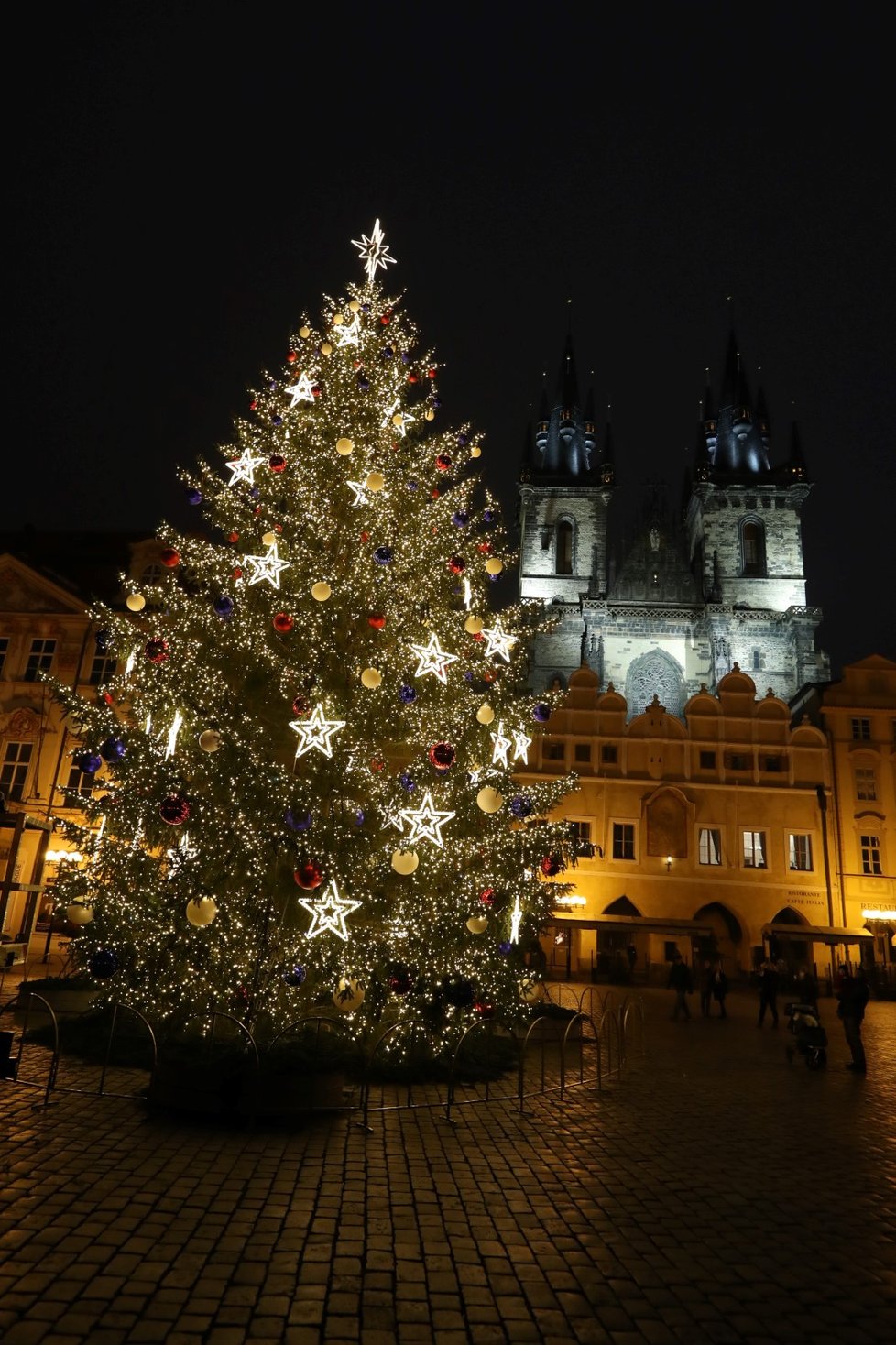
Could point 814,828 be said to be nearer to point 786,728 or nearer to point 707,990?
point 786,728

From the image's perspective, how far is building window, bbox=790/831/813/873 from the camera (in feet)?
101

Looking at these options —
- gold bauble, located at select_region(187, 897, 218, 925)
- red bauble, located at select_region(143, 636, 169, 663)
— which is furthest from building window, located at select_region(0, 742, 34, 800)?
gold bauble, located at select_region(187, 897, 218, 925)

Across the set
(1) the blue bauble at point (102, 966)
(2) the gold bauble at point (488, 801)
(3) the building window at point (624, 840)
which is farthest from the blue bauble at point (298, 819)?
(3) the building window at point (624, 840)

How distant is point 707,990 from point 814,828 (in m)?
13.4

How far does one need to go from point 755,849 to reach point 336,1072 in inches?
1018

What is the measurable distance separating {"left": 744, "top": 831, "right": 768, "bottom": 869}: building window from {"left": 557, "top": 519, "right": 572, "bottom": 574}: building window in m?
29.2

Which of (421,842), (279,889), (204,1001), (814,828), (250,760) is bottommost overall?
(204,1001)

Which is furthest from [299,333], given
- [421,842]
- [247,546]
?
[421,842]

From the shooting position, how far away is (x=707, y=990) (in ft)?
65.3

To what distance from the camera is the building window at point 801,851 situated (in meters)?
30.8

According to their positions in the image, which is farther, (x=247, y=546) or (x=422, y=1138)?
(x=247, y=546)

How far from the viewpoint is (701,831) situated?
31.2 m

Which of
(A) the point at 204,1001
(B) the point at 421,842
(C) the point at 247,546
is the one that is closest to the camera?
(A) the point at 204,1001

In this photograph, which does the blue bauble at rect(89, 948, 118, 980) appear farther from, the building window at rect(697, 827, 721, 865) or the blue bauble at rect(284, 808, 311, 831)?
the building window at rect(697, 827, 721, 865)
